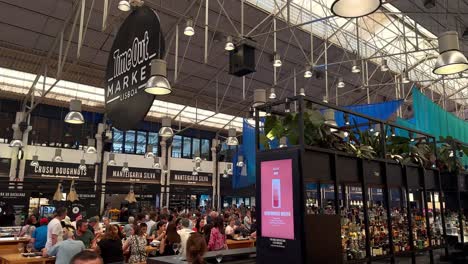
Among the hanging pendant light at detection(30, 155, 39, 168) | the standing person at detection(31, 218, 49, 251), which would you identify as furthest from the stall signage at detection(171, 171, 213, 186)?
the standing person at detection(31, 218, 49, 251)

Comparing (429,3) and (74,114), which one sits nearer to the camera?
(74,114)

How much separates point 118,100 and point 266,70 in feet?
42.3

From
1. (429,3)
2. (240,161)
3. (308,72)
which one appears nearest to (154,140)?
(240,161)

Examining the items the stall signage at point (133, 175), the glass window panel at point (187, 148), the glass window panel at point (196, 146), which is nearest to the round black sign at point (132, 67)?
the stall signage at point (133, 175)

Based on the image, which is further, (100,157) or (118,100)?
(100,157)

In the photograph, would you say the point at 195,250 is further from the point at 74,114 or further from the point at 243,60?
the point at 74,114

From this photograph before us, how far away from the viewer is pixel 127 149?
19.9m

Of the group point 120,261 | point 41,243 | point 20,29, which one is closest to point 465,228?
point 120,261

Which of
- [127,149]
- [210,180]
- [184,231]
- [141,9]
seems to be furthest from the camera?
[210,180]

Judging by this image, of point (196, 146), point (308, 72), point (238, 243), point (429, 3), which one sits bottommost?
point (238, 243)

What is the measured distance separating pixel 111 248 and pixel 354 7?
4.99 meters

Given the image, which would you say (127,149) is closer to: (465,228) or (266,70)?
(266,70)

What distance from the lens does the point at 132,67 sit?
320 cm

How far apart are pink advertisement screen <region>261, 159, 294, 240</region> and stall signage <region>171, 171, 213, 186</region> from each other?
1805 cm
